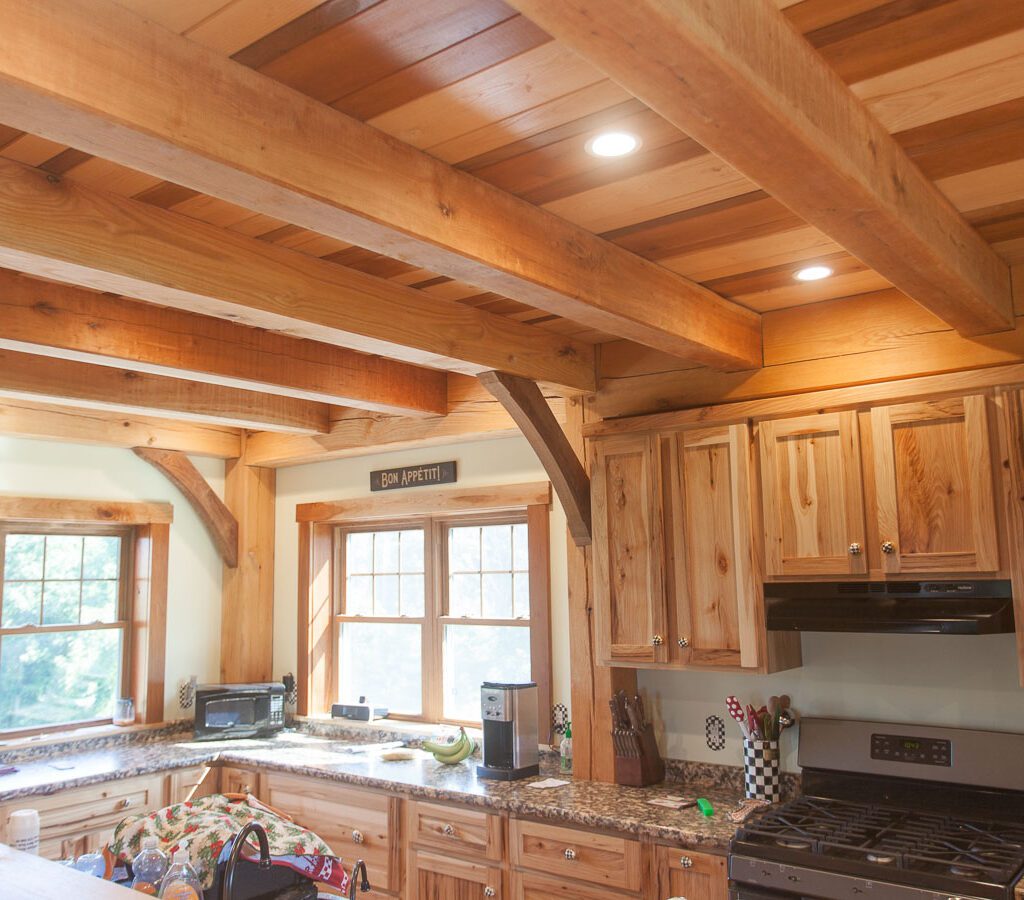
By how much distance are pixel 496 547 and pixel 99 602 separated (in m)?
2.17

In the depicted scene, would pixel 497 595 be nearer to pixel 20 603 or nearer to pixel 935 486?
pixel 935 486

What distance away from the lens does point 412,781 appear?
3.83 m

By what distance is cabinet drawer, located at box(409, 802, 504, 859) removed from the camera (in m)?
3.55

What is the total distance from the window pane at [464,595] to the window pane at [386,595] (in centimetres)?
41

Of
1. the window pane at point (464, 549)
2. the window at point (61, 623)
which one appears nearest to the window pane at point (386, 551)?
the window pane at point (464, 549)

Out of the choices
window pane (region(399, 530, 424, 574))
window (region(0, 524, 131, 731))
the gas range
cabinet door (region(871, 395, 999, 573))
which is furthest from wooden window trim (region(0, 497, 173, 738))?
cabinet door (region(871, 395, 999, 573))

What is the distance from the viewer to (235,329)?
3.48 metres

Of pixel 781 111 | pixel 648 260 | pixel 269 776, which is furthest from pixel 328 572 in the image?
pixel 781 111

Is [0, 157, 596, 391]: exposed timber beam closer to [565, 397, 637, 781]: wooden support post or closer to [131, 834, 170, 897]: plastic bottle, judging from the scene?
[565, 397, 637, 781]: wooden support post

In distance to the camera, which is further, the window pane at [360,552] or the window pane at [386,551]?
the window pane at [360,552]

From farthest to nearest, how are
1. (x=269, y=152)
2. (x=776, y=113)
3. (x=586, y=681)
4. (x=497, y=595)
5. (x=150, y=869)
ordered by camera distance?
(x=497, y=595)
(x=586, y=681)
(x=150, y=869)
(x=269, y=152)
(x=776, y=113)

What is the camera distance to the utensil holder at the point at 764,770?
3422 millimetres

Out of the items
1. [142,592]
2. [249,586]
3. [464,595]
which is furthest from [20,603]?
[464,595]

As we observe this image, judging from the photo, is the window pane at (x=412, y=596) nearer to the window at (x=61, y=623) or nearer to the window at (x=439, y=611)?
the window at (x=439, y=611)
